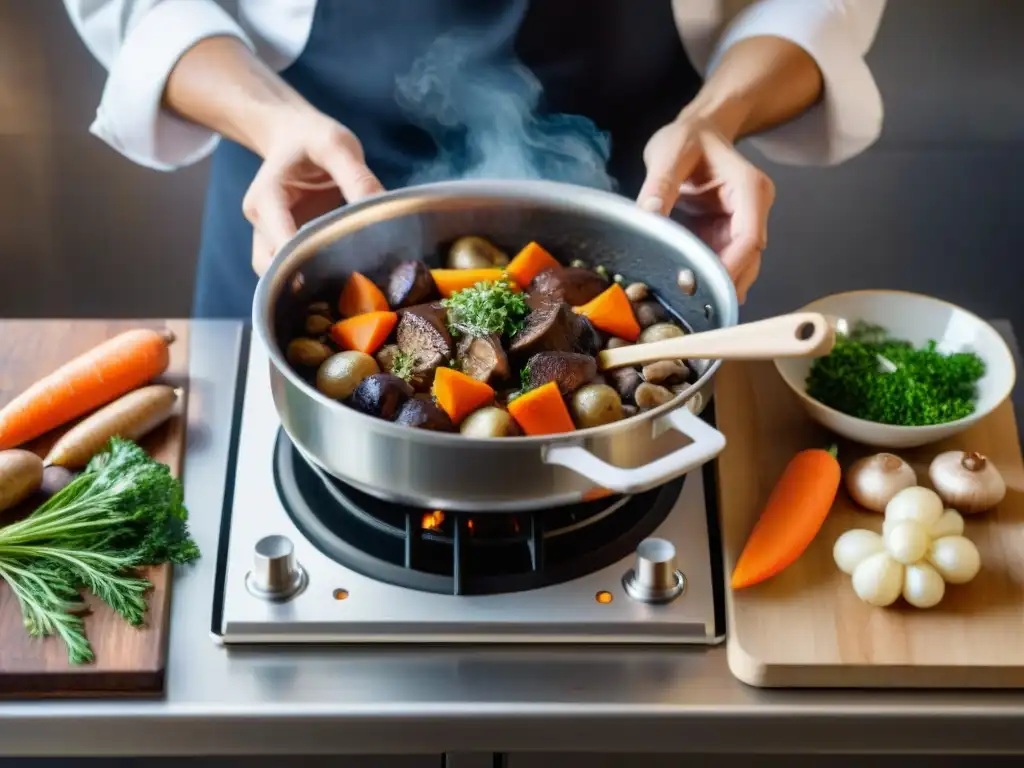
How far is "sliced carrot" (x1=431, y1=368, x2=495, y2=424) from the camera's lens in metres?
0.96

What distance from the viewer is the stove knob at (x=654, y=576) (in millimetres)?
954

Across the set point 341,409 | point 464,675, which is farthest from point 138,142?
point 464,675

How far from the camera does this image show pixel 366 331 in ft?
3.45

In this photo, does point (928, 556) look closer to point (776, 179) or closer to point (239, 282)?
point (239, 282)

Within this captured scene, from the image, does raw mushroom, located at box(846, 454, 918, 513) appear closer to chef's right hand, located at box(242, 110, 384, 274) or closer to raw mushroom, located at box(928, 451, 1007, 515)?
raw mushroom, located at box(928, 451, 1007, 515)

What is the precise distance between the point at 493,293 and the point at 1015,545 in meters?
0.51

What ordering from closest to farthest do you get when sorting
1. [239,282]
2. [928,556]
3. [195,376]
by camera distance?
[928,556]
[195,376]
[239,282]

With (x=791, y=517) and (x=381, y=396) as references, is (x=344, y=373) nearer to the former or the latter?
(x=381, y=396)

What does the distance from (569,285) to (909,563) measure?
0.38 m

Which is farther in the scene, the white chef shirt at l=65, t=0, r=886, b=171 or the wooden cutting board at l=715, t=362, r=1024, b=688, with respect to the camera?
the white chef shirt at l=65, t=0, r=886, b=171

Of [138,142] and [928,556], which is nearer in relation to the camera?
[928,556]

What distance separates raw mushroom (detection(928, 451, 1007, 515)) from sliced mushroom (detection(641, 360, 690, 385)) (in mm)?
259

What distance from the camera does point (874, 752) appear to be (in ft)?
3.08

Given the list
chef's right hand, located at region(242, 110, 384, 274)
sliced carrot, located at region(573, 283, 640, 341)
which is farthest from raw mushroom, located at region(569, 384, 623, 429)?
chef's right hand, located at region(242, 110, 384, 274)
